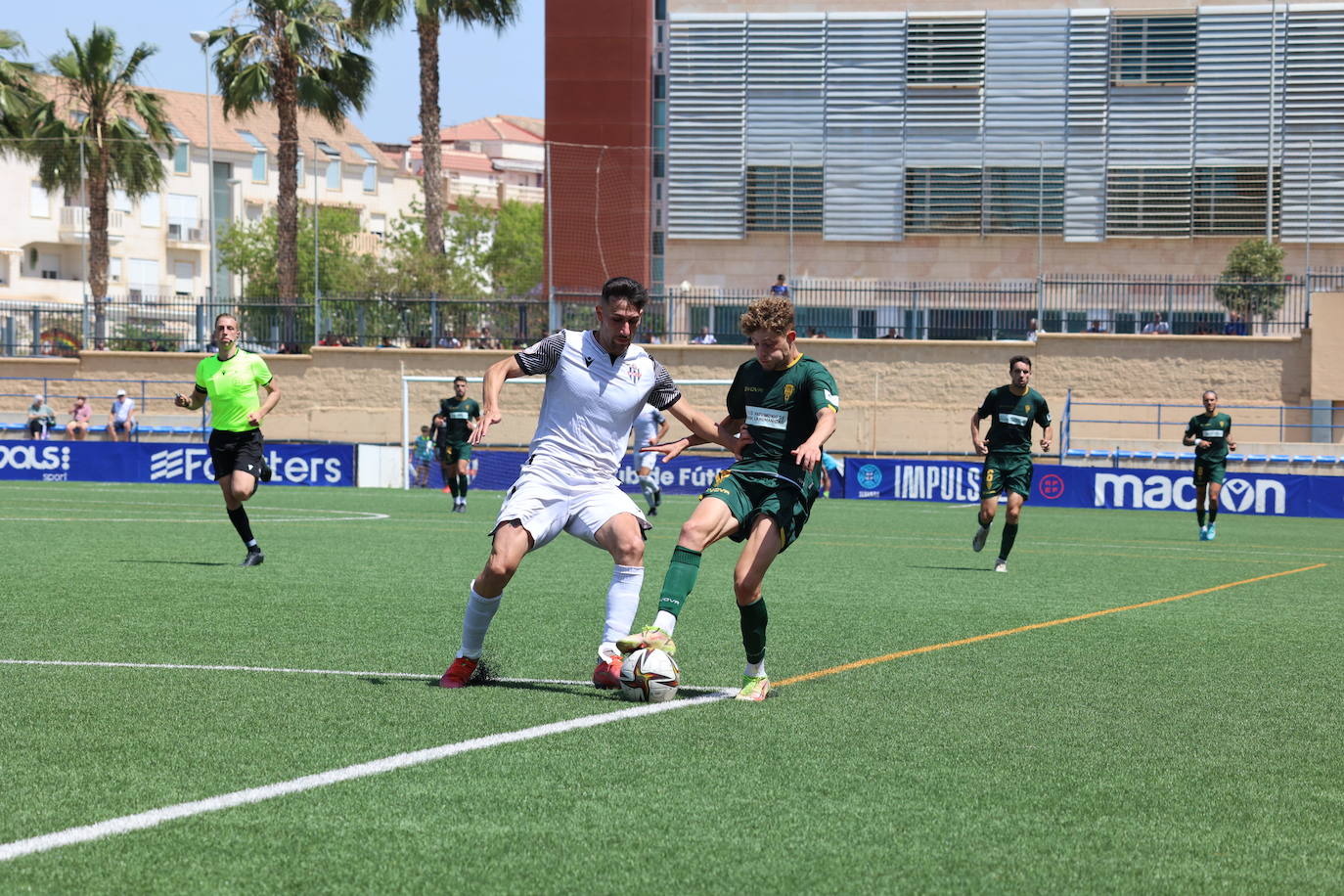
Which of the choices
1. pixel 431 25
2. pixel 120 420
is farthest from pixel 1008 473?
pixel 431 25

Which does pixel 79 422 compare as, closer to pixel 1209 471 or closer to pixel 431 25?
pixel 431 25

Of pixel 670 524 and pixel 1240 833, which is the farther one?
pixel 670 524

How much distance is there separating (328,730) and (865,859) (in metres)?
2.58

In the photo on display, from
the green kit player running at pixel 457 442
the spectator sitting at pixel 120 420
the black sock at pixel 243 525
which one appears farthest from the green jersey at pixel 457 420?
the spectator sitting at pixel 120 420

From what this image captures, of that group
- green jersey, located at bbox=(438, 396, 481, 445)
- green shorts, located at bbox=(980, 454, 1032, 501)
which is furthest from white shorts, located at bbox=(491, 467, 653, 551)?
green jersey, located at bbox=(438, 396, 481, 445)

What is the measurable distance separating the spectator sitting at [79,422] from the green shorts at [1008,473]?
26.3 meters

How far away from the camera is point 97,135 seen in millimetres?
48094

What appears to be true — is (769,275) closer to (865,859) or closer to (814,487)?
(814,487)

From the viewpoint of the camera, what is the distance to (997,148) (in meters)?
45.8

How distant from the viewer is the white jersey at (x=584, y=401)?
26.8 ft

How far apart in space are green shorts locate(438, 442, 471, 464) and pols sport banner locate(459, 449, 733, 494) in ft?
21.5

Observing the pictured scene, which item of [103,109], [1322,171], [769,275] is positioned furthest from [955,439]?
[103,109]

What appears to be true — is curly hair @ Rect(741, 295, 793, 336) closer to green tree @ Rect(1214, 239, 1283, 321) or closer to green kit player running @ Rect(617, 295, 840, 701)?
green kit player running @ Rect(617, 295, 840, 701)

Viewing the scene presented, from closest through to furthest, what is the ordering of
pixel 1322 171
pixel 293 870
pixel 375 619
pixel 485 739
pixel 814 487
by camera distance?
pixel 293 870
pixel 485 739
pixel 814 487
pixel 375 619
pixel 1322 171
